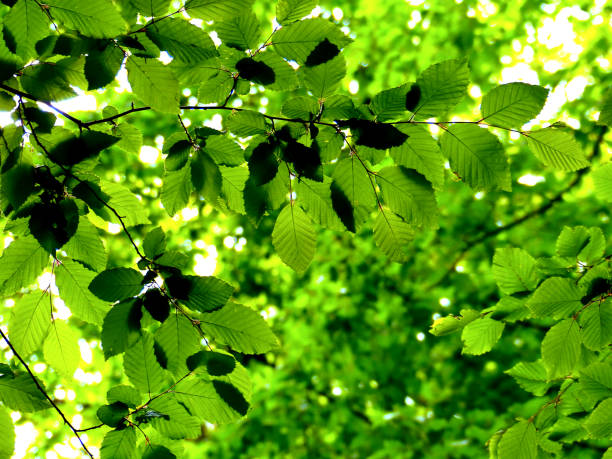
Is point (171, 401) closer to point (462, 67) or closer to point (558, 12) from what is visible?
point (462, 67)

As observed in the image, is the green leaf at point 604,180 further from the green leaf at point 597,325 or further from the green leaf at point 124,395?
the green leaf at point 124,395

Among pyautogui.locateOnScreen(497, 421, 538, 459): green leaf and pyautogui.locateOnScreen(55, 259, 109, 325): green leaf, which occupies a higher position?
pyautogui.locateOnScreen(55, 259, 109, 325): green leaf

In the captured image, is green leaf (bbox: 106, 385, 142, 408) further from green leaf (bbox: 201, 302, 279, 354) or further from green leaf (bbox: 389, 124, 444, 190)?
green leaf (bbox: 389, 124, 444, 190)

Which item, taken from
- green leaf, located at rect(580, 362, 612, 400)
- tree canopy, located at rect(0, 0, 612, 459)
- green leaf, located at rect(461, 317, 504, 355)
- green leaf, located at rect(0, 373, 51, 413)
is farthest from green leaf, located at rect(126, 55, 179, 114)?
green leaf, located at rect(580, 362, 612, 400)

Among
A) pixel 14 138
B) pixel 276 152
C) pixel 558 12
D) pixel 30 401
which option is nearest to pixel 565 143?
pixel 276 152

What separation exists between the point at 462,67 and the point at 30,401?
118 centimetres

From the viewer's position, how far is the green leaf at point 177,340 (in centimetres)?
102

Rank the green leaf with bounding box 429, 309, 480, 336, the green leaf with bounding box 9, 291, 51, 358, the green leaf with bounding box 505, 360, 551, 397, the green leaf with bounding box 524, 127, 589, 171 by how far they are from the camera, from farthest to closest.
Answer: the green leaf with bounding box 505, 360, 551, 397
the green leaf with bounding box 429, 309, 480, 336
the green leaf with bounding box 9, 291, 51, 358
the green leaf with bounding box 524, 127, 589, 171

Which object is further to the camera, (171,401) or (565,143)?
(171,401)

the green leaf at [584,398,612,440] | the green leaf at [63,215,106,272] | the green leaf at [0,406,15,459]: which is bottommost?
the green leaf at [584,398,612,440]

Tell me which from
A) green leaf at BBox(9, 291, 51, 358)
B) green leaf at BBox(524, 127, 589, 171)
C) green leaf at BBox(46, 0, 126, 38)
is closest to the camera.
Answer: green leaf at BBox(46, 0, 126, 38)

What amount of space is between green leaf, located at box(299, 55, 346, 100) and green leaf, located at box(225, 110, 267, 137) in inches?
5.6

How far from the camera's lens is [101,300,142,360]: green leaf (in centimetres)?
97

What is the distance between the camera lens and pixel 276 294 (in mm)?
5160
